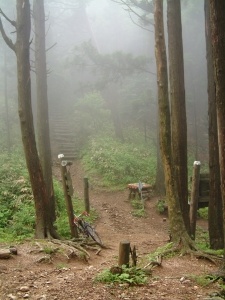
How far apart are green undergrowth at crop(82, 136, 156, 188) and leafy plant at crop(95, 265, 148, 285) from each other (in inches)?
465

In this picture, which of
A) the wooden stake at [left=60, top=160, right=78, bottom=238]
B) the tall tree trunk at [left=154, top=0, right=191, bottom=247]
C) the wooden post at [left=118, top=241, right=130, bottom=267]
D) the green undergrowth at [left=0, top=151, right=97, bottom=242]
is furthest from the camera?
the green undergrowth at [left=0, top=151, right=97, bottom=242]

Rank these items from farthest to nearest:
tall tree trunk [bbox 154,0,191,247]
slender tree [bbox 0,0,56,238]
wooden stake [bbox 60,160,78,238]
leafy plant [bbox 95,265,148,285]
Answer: wooden stake [bbox 60,160,78,238], slender tree [bbox 0,0,56,238], tall tree trunk [bbox 154,0,191,247], leafy plant [bbox 95,265,148,285]

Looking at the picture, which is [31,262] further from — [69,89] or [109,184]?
[69,89]

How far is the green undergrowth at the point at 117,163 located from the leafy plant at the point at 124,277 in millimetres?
11818

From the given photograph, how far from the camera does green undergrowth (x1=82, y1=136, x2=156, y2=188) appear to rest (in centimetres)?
1769

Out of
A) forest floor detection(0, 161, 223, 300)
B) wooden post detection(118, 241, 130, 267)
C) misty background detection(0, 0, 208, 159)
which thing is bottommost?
forest floor detection(0, 161, 223, 300)

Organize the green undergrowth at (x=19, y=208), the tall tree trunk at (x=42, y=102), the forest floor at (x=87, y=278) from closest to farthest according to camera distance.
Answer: the forest floor at (x=87, y=278), the green undergrowth at (x=19, y=208), the tall tree trunk at (x=42, y=102)

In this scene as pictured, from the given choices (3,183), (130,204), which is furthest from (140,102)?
(3,183)

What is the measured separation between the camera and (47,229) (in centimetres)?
815

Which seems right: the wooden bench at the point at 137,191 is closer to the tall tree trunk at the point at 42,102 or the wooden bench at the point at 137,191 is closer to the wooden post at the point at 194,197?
the tall tree trunk at the point at 42,102

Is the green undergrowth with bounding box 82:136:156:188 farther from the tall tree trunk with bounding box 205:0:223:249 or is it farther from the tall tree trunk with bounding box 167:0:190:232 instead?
the tall tree trunk with bounding box 167:0:190:232

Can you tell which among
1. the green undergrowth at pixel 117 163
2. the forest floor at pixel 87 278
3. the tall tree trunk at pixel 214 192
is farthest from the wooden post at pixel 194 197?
the green undergrowth at pixel 117 163

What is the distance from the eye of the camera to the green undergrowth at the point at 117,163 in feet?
58.1

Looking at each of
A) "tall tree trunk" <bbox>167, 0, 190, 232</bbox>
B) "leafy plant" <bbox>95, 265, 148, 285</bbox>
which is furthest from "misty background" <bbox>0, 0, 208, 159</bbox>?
"leafy plant" <bbox>95, 265, 148, 285</bbox>
